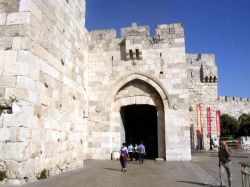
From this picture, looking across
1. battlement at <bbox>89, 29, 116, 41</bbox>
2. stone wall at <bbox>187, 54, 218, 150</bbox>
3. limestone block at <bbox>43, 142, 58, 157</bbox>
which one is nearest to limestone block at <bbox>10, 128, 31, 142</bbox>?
limestone block at <bbox>43, 142, 58, 157</bbox>

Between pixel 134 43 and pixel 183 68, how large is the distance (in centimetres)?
240

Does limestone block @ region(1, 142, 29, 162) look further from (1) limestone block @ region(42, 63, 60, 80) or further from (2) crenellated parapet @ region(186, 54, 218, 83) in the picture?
(2) crenellated parapet @ region(186, 54, 218, 83)

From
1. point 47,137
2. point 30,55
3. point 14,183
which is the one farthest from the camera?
point 47,137

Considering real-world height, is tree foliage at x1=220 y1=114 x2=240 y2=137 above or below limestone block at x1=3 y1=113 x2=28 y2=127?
above

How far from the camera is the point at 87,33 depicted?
13.1 metres

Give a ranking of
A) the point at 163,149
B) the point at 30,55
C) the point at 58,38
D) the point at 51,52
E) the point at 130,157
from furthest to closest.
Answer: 1. the point at 130,157
2. the point at 163,149
3. the point at 58,38
4. the point at 51,52
5. the point at 30,55

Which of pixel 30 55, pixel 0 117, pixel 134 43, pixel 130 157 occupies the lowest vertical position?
pixel 130 157

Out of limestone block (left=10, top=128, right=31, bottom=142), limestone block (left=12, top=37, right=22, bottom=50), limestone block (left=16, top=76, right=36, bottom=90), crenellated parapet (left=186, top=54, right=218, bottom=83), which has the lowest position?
limestone block (left=10, top=128, right=31, bottom=142)

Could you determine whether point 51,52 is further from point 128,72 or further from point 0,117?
point 128,72

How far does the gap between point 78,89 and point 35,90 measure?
131 inches

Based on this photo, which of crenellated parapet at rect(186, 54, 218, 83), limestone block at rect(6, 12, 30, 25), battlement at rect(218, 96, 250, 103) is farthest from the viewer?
battlement at rect(218, 96, 250, 103)

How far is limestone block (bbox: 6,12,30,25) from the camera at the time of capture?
22.0 ft

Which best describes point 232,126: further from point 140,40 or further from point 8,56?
point 8,56

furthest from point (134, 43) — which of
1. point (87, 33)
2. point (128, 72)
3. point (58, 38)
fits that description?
point (58, 38)
